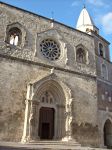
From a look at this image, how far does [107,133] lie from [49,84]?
23.0 ft

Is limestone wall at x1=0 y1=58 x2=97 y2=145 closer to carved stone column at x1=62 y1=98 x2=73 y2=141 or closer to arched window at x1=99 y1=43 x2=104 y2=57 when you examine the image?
carved stone column at x1=62 y1=98 x2=73 y2=141

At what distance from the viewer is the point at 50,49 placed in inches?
591

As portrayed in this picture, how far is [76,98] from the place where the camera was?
14.4 m

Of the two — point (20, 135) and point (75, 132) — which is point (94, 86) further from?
point (20, 135)

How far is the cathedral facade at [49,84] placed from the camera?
A: 11.9 m

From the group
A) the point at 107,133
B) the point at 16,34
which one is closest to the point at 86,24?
the point at 16,34

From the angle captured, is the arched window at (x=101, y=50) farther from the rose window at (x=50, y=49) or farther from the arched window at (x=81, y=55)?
the rose window at (x=50, y=49)

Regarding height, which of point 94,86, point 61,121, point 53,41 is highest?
point 53,41

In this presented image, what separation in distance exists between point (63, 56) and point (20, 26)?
389 cm

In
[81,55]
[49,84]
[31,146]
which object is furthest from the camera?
[81,55]

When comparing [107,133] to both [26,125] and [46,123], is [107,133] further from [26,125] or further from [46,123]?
[26,125]

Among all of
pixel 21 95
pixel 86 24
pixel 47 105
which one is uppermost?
pixel 86 24

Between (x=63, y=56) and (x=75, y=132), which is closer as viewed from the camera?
(x=75, y=132)

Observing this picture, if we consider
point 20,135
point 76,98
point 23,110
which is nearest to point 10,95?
point 23,110
